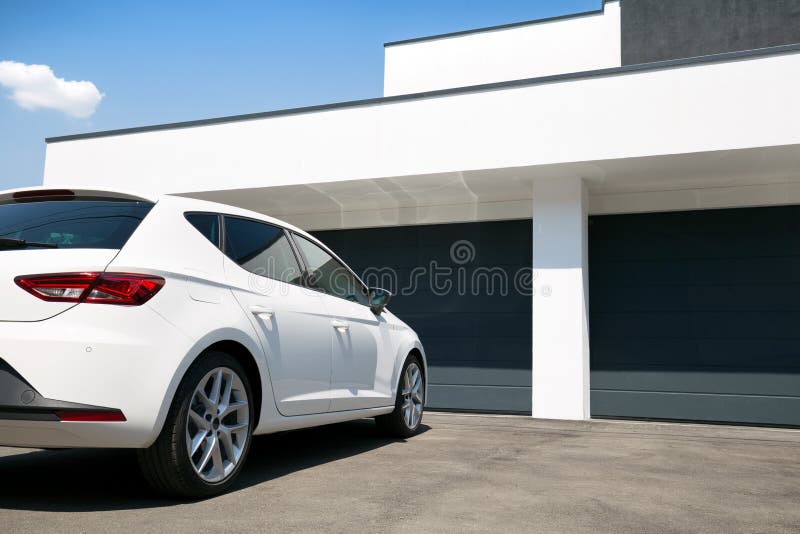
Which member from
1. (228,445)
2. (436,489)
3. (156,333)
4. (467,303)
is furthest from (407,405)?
(467,303)

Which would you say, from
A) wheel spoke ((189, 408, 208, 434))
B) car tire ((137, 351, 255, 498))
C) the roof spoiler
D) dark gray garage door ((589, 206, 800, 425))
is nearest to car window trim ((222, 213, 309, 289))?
the roof spoiler

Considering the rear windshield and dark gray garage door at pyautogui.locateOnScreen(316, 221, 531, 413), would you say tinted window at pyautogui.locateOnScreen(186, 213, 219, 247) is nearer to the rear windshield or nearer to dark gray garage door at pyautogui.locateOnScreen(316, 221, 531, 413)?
the rear windshield

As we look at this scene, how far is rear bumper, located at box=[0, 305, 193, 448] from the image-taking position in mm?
3012

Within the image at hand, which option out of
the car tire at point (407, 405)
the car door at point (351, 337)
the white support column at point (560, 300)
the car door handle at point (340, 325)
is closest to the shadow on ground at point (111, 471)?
the car tire at point (407, 405)

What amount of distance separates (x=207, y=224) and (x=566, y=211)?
6.02m

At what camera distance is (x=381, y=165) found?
915 cm

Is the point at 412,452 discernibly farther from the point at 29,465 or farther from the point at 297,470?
the point at 29,465

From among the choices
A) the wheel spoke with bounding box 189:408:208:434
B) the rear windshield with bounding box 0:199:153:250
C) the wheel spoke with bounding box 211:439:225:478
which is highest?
the rear windshield with bounding box 0:199:153:250

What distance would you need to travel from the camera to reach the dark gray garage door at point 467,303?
954 cm

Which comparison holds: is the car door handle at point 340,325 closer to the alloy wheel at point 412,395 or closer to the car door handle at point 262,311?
the car door handle at point 262,311

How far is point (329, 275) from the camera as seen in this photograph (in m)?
5.15

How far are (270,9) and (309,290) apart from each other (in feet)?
13.7

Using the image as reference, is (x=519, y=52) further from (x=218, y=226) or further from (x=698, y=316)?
(x=218, y=226)

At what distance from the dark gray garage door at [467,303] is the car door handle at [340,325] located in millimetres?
4927
